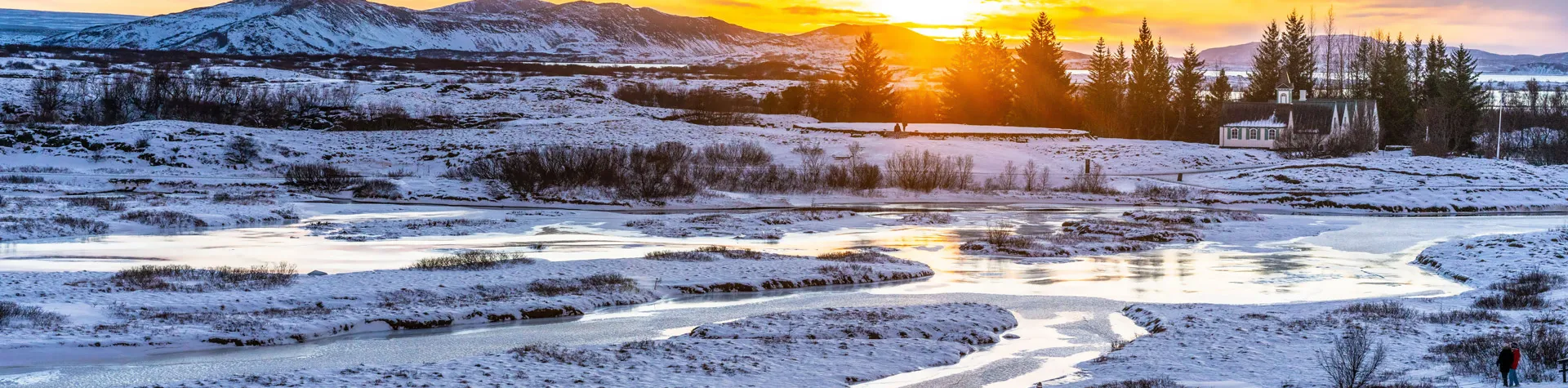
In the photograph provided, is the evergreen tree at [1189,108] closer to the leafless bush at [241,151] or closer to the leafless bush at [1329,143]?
the leafless bush at [1329,143]

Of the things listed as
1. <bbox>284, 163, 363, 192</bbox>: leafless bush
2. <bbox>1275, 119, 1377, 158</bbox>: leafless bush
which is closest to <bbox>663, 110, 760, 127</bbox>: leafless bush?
<bbox>284, 163, 363, 192</bbox>: leafless bush

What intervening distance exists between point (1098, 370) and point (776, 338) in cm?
531

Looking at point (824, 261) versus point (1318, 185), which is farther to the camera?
point (1318, 185)

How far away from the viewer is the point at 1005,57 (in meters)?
106

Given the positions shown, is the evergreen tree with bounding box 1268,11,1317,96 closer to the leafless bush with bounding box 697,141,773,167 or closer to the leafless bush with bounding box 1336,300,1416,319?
the leafless bush with bounding box 697,141,773,167

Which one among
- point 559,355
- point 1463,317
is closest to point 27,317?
point 559,355

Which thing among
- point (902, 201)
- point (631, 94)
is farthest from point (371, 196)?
point (631, 94)

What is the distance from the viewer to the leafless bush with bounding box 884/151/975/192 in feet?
215

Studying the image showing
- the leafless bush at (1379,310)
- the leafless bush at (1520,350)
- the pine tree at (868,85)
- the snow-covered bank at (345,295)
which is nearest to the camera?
the leafless bush at (1520,350)

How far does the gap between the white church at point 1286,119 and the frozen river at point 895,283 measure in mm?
37738

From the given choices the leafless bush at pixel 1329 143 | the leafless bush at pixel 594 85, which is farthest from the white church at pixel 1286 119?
the leafless bush at pixel 594 85

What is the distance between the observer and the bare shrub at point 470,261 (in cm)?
2905

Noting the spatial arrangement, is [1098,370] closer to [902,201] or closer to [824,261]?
[824,261]

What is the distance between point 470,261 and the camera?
99.8ft
